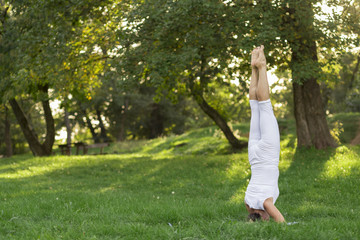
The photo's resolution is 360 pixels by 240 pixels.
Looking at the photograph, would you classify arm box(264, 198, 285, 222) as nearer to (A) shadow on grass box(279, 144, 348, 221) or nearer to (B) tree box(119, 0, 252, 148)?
(A) shadow on grass box(279, 144, 348, 221)

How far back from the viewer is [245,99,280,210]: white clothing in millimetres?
5551

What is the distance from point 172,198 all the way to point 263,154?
15.0 feet

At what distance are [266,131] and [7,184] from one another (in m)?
8.96

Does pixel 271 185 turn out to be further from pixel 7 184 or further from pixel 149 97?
pixel 149 97

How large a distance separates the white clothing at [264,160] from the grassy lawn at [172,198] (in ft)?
1.30

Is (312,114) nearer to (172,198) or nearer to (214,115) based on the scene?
(214,115)

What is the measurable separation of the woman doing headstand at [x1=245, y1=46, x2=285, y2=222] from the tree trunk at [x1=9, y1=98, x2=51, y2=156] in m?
18.6

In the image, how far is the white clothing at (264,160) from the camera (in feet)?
18.2

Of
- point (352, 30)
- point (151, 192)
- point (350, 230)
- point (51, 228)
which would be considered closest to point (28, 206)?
point (51, 228)

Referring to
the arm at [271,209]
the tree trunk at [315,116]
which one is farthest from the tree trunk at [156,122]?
the arm at [271,209]

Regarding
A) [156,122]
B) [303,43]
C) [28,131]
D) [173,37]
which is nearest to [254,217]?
[173,37]

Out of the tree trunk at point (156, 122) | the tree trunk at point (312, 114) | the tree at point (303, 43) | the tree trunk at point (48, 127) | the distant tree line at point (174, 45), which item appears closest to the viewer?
the tree at point (303, 43)

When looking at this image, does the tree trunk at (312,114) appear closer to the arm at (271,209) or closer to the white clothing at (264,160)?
the white clothing at (264,160)

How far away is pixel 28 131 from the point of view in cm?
2189
